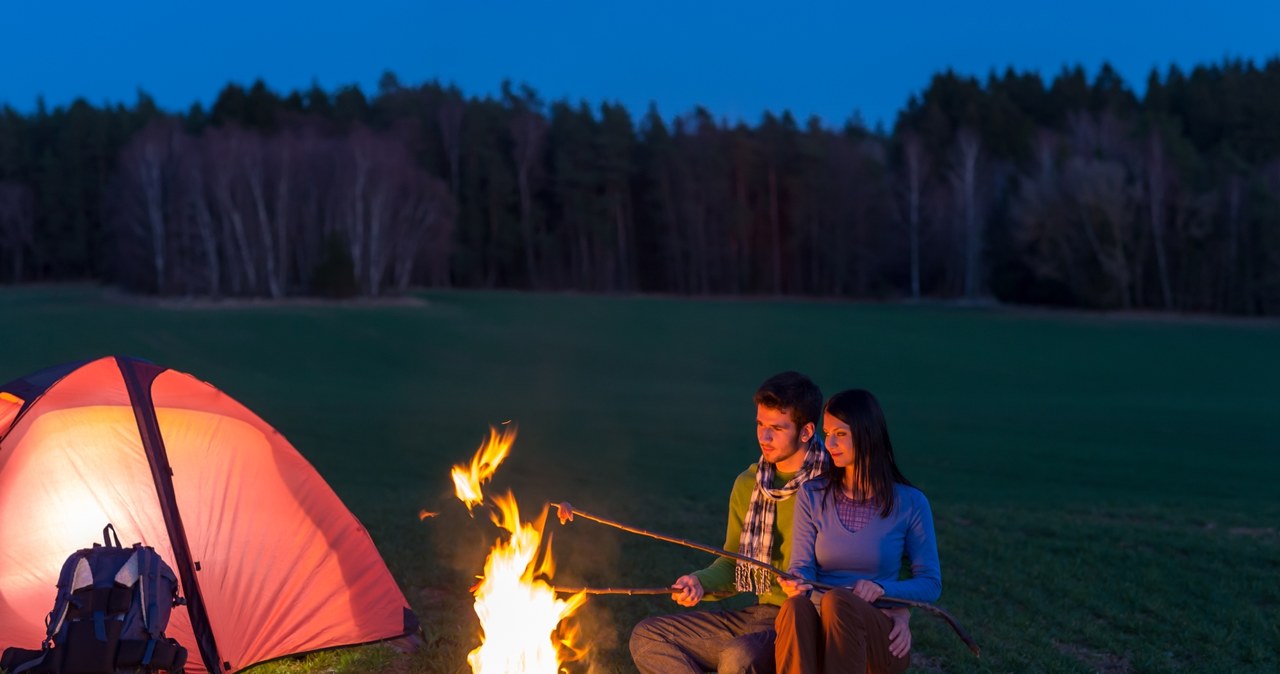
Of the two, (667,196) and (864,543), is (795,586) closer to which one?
(864,543)

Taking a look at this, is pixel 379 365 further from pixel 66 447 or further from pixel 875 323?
pixel 66 447

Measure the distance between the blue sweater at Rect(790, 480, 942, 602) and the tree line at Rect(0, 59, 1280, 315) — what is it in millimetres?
52205

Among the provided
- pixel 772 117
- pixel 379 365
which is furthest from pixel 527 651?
pixel 772 117

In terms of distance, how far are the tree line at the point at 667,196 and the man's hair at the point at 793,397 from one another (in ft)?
171

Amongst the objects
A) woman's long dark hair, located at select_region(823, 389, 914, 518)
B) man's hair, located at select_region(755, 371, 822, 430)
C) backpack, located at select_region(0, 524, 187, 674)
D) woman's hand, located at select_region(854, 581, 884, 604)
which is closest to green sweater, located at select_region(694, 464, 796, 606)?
man's hair, located at select_region(755, 371, 822, 430)

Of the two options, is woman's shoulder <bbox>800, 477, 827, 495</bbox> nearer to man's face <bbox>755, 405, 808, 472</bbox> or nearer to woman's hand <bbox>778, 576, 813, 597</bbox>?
man's face <bbox>755, 405, 808, 472</bbox>

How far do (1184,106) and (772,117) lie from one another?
32.7 metres

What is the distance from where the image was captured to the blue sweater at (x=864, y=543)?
4.31 meters

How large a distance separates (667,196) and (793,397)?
259 ft

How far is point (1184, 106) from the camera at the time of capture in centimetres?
8631

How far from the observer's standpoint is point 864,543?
→ 4.31m

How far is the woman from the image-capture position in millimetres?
4184

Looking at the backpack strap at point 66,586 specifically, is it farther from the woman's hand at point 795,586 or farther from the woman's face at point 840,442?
the woman's face at point 840,442

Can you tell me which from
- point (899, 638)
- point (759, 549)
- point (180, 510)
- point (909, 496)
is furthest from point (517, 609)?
point (180, 510)
